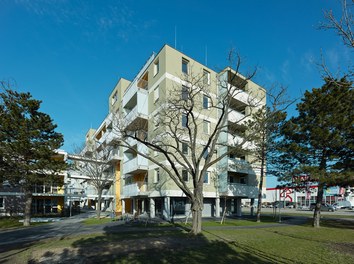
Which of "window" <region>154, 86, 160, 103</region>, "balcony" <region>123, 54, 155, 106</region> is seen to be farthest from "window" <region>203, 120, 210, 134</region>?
"balcony" <region>123, 54, 155, 106</region>

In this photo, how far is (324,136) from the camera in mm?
18578

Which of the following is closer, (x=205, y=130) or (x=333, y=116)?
(x=333, y=116)

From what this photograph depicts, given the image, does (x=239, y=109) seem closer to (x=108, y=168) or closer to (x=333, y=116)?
(x=333, y=116)

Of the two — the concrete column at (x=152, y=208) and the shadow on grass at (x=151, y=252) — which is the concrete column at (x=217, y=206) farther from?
the shadow on grass at (x=151, y=252)

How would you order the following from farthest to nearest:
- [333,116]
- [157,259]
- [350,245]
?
[333,116] → [350,245] → [157,259]

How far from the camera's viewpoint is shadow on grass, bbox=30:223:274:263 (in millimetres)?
9023

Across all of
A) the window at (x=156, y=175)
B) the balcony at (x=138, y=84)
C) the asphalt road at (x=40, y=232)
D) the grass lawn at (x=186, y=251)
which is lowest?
the asphalt road at (x=40, y=232)

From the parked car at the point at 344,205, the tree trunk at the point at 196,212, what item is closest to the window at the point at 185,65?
the tree trunk at the point at 196,212

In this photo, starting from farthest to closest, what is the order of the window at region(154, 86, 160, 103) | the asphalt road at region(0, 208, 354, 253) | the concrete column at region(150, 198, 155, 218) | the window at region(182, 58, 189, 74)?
the window at region(182, 58, 189, 74)
the window at region(154, 86, 160, 103)
the concrete column at region(150, 198, 155, 218)
the asphalt road at region(0, 208, 354, 253)

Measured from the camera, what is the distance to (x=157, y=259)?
358 inches

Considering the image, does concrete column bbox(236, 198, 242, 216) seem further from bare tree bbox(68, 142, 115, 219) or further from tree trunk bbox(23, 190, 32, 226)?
tree trunk bbox(23, 190, 32, 226)

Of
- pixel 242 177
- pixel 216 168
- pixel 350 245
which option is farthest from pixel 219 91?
pixel 350 245

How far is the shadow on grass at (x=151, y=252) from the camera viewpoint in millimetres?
9023

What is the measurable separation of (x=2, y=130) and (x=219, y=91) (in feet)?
78.0
